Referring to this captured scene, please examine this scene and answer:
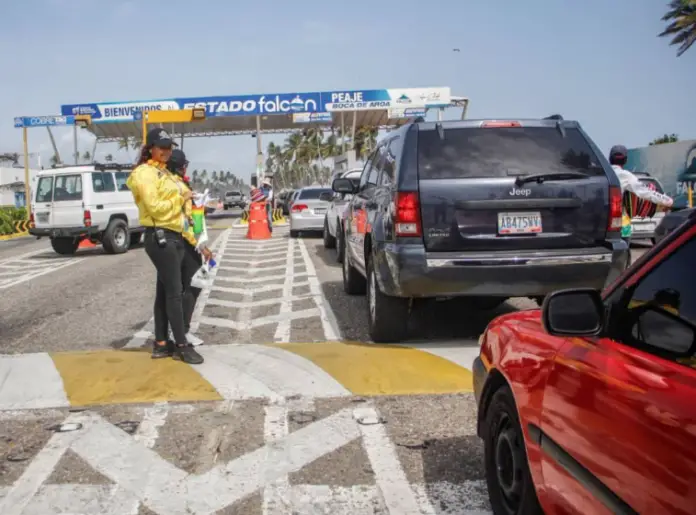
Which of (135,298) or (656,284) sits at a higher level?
(656,284)

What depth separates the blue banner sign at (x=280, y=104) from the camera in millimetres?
37062

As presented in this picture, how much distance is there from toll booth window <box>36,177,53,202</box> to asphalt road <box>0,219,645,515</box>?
9.10 meters

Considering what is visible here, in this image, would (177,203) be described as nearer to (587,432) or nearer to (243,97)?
(587,432)

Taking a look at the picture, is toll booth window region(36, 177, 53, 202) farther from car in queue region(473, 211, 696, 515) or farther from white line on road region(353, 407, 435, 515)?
car in queue region(473, 211, 696, 515)

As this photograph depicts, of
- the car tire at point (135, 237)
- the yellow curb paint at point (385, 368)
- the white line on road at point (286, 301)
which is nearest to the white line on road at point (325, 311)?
the white line on road at point (286, 301)

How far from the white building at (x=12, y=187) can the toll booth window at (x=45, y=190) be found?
42.9 metres

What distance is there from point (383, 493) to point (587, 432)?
5.26 feet

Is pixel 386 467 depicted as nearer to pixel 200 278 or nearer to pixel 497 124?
pixel 200 278

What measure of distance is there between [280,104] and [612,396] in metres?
36.4

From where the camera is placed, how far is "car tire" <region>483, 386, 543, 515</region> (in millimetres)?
2709

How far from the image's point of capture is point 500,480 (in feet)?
10.0

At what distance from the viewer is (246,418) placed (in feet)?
15.3

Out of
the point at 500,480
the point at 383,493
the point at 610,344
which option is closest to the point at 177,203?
the point at 383,493

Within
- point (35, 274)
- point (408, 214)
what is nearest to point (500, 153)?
point (408, 214)
